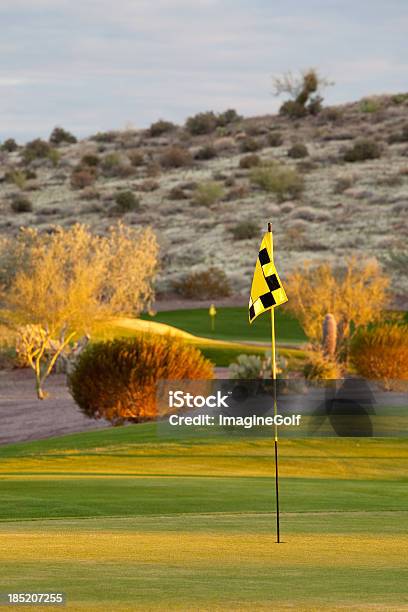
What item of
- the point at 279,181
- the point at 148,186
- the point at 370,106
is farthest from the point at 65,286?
the point at 370,106

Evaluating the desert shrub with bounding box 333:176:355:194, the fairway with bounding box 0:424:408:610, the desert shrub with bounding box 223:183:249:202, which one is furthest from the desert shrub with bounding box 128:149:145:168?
the fairway with bounding box 0:424:408:610

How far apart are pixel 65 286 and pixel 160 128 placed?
90496 mm

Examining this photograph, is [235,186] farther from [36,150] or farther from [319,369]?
→ [319,369]

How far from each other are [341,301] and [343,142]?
7414 cm

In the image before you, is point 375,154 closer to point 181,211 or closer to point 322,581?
point 181,211

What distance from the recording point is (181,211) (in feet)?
311

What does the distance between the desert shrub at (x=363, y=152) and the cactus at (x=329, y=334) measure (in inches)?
2672

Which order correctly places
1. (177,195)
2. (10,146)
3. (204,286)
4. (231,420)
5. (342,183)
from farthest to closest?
(10,146) < (177,195) < (342,183) < (204,286) < (231,420)

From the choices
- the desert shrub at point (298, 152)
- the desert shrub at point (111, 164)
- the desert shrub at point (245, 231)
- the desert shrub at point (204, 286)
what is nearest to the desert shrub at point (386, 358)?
the desert shrub at point (204, 286)

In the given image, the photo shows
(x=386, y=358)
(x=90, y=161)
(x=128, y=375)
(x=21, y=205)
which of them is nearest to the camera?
(x=128, y=375)

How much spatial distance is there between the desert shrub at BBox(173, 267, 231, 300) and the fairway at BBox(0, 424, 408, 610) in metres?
37.8

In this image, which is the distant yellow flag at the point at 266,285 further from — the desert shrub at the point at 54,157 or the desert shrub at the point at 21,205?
the desert shrub at the point at 54,157

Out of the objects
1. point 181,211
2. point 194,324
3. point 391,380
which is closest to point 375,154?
point 181,211

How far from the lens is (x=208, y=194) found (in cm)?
9444
